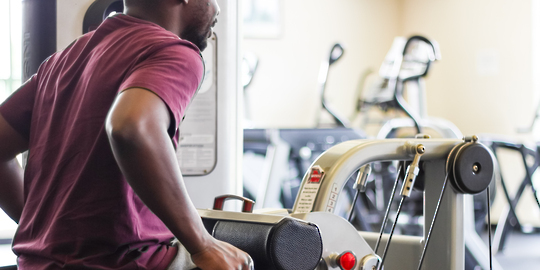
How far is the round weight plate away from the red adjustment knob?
0.34m

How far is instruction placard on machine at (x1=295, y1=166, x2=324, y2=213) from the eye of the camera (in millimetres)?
1033

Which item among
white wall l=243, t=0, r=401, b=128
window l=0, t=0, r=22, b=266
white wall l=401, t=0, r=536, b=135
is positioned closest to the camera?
window l=0, t=0, r=22, b=266

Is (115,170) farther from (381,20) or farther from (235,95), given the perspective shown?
(381,20)

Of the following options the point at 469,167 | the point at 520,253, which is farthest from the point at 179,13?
the point at 520,253

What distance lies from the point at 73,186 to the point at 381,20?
23.3 feet

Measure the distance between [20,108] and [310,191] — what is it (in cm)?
55

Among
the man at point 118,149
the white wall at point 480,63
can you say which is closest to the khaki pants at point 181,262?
the man at point 118,149

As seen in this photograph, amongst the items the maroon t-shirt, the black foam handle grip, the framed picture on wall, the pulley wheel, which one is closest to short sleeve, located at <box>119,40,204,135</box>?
the maroon t-shirt

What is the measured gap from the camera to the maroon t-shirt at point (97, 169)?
0.76 m

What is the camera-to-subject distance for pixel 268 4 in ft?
22.9

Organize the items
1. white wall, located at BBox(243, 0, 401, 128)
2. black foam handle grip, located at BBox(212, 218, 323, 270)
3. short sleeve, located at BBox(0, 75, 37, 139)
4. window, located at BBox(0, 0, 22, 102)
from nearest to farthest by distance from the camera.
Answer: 1. black foam handle grip, located at BBox(212, 218, 323, 270)
2. short sleeve, located at BBox(0, 75, 37, 139)
3. window, located at BBox(0, 0, 22, 102)
4. white wall, located at BBox(243, 0, 401, 128)

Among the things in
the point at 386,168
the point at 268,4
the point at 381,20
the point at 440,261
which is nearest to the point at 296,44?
the point at 268,4

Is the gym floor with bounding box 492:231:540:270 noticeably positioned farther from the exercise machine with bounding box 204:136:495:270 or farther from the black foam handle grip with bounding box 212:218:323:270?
the black foam handle grip with bounding box 212:218:323:270

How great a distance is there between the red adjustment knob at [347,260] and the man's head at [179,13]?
0.47 metres
